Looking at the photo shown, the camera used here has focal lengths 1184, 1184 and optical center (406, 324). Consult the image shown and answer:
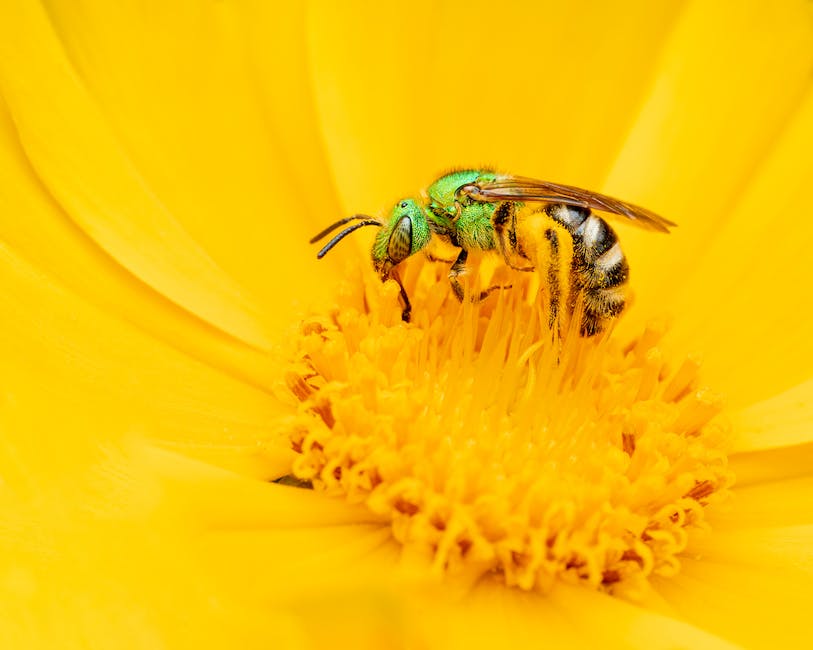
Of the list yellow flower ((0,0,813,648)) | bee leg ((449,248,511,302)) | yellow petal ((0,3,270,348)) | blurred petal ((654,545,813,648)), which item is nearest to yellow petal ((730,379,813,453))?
yellow flower ((0,0,813,648))

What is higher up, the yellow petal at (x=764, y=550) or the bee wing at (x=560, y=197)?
the bee wing at (x=560, y=197)

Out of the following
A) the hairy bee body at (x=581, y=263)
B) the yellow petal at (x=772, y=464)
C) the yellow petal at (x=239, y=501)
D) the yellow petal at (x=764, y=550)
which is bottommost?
the yellow petal at (x=239, y=501)

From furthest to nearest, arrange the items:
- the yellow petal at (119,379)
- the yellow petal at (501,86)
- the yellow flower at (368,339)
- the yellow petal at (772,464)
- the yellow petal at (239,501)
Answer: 1. the yellow petal at (501,86)
2. the yellow petal at (772,464)
3. the yellow petal at (119,379)
4. the yellow petal at (239,501)
5. the yellow flower at (368,339)

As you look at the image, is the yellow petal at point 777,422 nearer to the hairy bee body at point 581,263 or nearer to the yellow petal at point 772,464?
the yellow petal at point 772,464

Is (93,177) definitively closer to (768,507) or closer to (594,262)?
(594,262)

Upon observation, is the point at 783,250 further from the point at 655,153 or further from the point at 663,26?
the point at 663,26

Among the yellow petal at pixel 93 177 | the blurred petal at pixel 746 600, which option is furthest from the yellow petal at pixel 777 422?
the yellow petal at pixel 93 177

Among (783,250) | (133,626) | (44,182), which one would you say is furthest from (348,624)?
(783,250)

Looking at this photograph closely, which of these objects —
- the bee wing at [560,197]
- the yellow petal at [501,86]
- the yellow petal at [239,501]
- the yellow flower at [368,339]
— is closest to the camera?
the yellow flower at [368,339]

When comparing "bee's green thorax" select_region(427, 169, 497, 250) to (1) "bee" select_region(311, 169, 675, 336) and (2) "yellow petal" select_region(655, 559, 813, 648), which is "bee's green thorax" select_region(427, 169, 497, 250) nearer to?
(1) "bee" select_region(311, 169, 675, 336)
